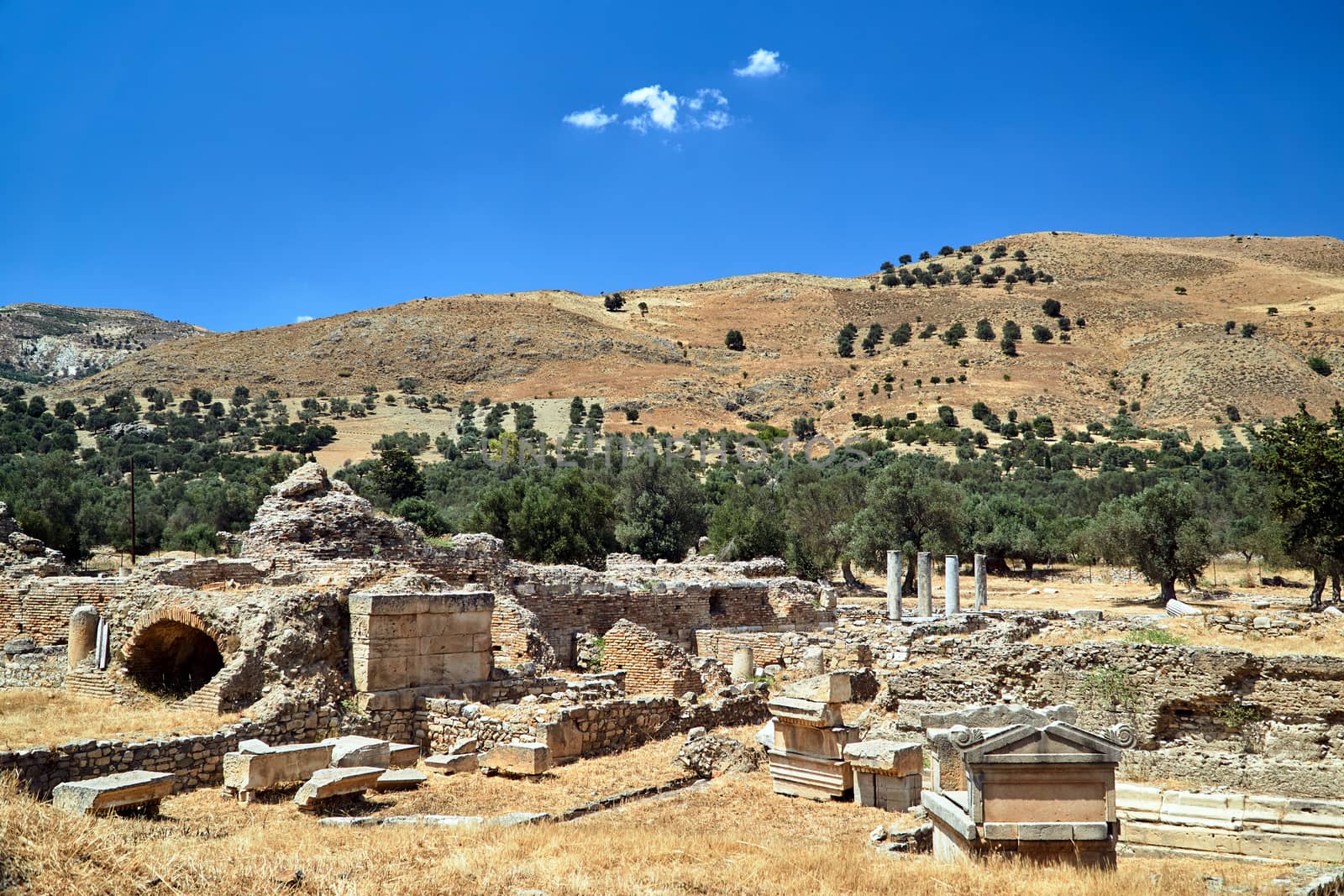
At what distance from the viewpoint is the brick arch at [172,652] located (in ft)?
42.2

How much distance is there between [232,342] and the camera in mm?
96688

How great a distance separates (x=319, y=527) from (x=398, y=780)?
898cm

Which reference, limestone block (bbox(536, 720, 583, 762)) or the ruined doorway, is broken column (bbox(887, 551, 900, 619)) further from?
the ruined doorway

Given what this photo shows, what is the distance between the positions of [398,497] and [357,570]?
3602 centimetres

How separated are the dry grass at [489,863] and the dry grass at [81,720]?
2234 mm

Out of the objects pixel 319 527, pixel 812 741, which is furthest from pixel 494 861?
pixel 319 527

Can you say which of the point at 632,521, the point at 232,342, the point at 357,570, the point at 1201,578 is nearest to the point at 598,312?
the point at 232,342

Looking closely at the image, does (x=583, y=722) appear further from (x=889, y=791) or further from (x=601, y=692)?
(x=889, y=791)

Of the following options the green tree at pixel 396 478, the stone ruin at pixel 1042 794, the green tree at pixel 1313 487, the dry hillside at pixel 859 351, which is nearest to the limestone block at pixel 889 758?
the stone ruin at pixel 1042 794

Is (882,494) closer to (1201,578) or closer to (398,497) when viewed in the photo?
(1201,578)

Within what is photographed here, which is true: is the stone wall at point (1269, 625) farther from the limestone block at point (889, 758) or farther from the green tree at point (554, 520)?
the green tree at point (554, 520)

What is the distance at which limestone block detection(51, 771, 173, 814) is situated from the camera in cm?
762

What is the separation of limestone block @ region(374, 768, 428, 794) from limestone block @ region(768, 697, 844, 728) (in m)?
3.81

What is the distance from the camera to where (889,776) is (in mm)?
10039
